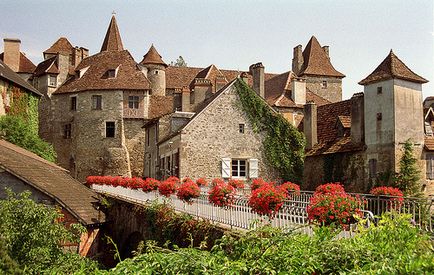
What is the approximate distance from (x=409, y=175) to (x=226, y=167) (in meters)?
9.83

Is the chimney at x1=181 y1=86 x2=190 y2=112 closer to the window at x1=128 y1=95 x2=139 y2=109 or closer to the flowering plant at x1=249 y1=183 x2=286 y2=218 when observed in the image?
the window at x1=128 y1=95 x2=139 y2=109

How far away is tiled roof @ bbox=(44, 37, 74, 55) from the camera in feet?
185

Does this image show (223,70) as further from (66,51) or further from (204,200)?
(204,200)

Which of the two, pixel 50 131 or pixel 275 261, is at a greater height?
pixel 50 131

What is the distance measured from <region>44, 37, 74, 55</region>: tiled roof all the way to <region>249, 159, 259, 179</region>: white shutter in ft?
110

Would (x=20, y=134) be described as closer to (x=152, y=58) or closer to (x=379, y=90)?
(x=152, y=58)

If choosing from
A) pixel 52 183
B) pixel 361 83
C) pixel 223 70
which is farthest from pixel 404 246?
pixel 223 70

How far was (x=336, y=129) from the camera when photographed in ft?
101

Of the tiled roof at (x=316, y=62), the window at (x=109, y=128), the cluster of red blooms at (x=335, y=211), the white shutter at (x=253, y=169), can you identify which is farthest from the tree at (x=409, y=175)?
the tiled roof at (x=316, y=62)

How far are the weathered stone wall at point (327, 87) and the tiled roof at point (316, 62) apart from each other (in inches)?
21.7

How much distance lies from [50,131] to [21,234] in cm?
3856

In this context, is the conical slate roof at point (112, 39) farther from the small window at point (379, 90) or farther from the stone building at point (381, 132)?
the small window at point (379, 90)

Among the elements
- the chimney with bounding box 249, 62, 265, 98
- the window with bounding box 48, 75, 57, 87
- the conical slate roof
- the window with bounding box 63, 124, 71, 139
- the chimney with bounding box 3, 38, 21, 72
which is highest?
the conical slate roof

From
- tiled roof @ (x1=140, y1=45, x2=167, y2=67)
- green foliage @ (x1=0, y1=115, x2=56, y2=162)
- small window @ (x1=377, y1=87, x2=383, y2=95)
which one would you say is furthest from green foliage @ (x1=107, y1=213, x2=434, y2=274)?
tiled roof @ (x1=140, y1=45, x2=167, y2=67)
